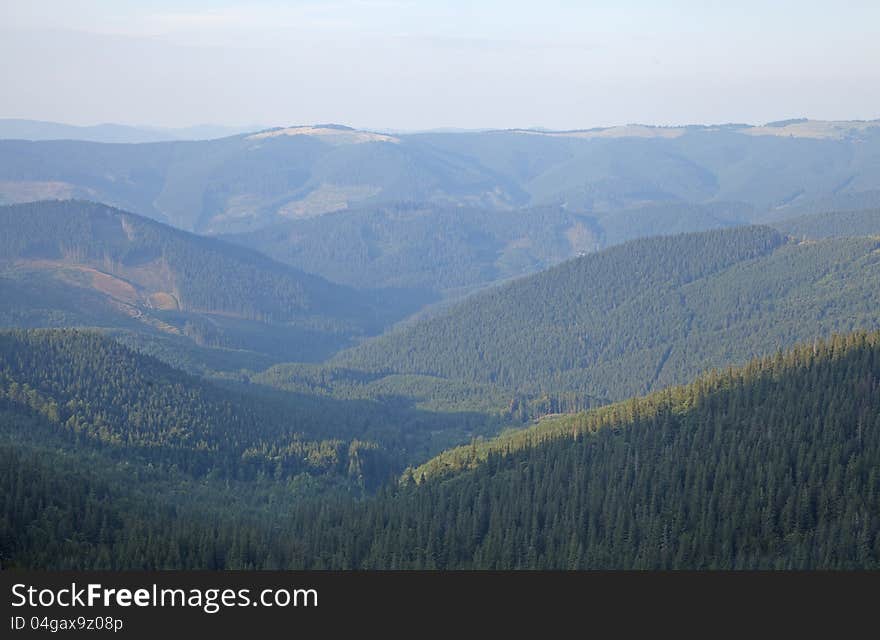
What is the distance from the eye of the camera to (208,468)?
165375 millimetres

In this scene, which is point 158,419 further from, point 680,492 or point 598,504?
point 680,492

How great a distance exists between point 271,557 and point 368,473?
2726 inches

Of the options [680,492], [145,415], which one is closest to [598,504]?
[680,492]

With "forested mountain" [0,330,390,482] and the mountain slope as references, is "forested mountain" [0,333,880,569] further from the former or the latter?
"forested mountain" [0,330,390,482]

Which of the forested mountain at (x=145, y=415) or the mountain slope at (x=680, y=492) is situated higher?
the forested mountain at (x=145, y=415)

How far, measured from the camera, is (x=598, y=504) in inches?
4611

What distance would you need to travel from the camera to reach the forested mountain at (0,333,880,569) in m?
101

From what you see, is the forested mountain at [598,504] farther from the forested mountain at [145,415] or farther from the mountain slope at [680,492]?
the forested mountain at [145,415]

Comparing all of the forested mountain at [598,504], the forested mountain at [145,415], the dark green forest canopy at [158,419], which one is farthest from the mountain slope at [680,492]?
the forested mountain at [145,415]

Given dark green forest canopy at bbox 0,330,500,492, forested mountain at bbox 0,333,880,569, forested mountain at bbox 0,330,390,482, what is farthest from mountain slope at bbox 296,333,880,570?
forested mountain at bbox 0,330,390,482

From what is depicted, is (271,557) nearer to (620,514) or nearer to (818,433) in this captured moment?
(620,514)

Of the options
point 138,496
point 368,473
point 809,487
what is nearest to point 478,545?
point 809,487

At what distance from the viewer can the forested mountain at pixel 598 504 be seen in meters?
101

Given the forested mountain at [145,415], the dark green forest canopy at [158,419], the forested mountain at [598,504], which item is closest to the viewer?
the forested mountain at [598,504]
